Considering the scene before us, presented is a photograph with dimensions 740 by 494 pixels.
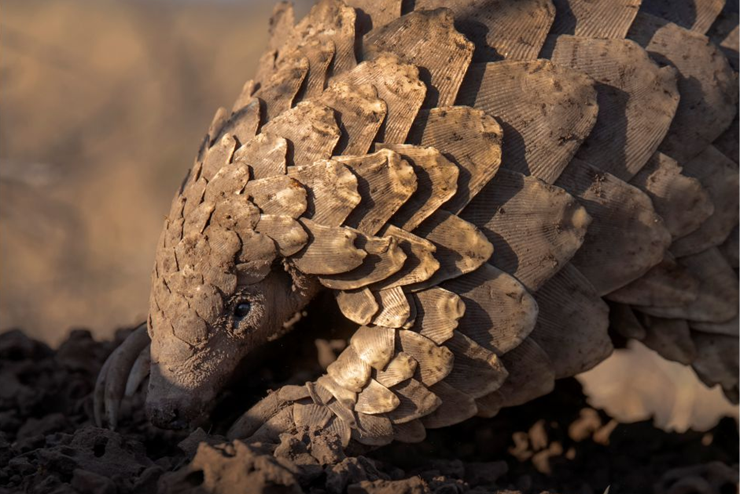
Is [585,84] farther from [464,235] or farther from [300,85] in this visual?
[300,85]

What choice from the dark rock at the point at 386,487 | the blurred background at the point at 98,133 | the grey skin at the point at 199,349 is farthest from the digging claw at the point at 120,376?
the blurred background at the point at 98,133

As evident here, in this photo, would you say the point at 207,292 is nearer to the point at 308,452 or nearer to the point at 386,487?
the point at 308,452

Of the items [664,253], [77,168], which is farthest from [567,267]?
[77,168]

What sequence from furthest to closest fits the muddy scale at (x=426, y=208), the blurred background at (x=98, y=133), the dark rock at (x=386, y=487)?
the blurred background at (x=98, y=133)
the muddy scale at (x=426, y=208)
the dark rock at (x=386, y=487)

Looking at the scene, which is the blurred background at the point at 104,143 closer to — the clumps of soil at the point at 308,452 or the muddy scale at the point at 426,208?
the clumps of soil at the point at 308,452

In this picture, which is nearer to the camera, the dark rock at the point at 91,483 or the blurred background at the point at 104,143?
the dark rock at the point at 91,483

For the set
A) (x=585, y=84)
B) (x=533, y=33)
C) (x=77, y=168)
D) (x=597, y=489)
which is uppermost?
(x=533, y=33)
